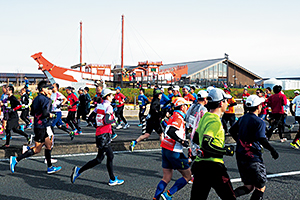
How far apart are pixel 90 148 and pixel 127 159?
1303 mm

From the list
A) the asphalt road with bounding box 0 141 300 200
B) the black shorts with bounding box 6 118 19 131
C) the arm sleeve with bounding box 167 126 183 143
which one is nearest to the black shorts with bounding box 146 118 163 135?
the asphalt road with bounding box 0 141 300 200

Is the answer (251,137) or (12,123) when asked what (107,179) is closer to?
(251,137)

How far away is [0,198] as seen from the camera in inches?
181

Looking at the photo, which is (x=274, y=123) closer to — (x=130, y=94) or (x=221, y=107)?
(x=221, y=107)

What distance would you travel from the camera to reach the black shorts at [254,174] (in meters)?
3.77

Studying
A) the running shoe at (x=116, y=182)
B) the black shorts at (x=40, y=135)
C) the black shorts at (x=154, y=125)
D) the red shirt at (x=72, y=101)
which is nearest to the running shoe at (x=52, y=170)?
the black shorts at (x=40, y=135)

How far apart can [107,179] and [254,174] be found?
2.92 meters

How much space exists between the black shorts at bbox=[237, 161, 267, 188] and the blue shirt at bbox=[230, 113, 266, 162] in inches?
2.6

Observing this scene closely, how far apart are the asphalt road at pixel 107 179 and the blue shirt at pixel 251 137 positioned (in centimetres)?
117

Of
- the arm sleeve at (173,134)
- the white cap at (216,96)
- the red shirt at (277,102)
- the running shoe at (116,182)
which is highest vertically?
the white cap at (216,96)

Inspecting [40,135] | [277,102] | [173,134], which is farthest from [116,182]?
[277,102]

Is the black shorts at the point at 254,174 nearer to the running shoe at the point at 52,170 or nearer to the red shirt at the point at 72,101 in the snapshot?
the running shoe at the point at 52,170

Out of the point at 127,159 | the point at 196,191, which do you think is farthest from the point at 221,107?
the point at 127,159

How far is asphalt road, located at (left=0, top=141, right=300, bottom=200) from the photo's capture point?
4781mm
